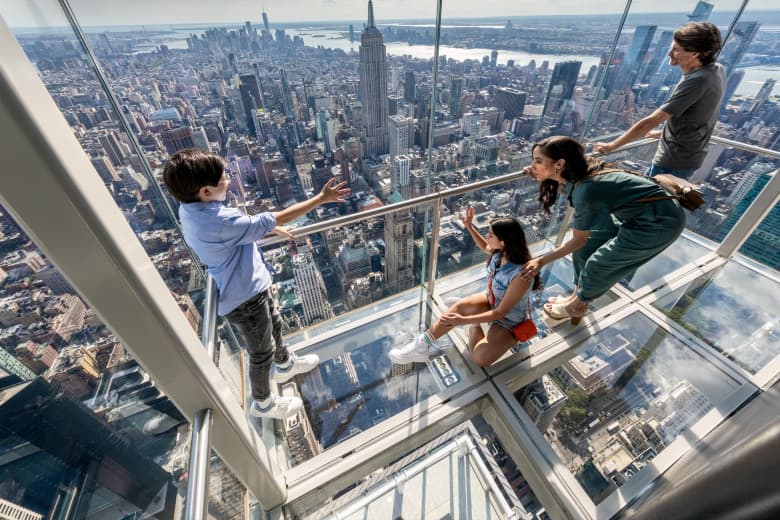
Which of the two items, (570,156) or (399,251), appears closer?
(570,156)

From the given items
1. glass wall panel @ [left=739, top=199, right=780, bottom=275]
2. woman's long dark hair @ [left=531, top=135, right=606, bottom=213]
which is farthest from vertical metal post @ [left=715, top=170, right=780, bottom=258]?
woman's long dark hair @ [left=531, top=135, right=606, bottom=213]

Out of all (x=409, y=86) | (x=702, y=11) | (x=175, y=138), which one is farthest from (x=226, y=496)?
(x=702, y=11)

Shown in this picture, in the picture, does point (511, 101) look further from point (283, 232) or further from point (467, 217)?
point (283, 232)

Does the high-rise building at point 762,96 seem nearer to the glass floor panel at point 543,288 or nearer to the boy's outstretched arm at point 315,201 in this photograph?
the glass floor panel at point 543,288

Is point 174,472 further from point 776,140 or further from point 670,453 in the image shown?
point 776,140

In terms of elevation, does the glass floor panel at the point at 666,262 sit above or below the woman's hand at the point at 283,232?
below

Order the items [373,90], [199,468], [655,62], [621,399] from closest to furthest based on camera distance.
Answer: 1. [199,468]
2. [621,399]
3. [655,62]
4. [373,90]

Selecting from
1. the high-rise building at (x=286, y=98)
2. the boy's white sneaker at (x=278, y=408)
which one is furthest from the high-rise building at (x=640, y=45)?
the high-rise building at (x=286, y=98)
